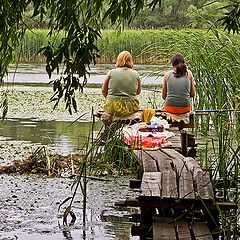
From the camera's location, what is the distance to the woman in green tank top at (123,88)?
32.0 ft

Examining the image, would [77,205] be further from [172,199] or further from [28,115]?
[28,115]

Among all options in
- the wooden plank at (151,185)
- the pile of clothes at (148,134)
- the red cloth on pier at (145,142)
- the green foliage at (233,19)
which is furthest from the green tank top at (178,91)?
the green foliage at (233,19)

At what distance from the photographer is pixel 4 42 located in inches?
162

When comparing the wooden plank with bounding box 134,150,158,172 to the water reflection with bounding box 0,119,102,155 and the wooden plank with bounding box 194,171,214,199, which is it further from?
the water reflection with bounding box 0,119,102,155

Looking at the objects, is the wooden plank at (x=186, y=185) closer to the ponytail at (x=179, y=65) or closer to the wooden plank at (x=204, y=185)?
the wooden plank at (x=204, y=185)

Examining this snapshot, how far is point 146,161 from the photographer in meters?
6.74

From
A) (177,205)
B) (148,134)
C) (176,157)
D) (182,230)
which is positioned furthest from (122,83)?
(182,230)

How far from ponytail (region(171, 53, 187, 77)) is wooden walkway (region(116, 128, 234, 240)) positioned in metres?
3.62

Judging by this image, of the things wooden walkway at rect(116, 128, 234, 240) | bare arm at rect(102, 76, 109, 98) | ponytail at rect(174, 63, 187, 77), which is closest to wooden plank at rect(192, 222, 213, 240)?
wooden walkway at rect(116, 128, 234, 240)

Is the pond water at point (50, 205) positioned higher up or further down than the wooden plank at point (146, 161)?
further down

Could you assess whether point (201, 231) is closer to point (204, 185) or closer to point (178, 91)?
point (204, 185)

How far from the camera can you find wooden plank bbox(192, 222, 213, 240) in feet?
15.5

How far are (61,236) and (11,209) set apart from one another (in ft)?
3.17

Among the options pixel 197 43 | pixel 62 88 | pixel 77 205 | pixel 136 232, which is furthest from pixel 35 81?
pixel 62 88
